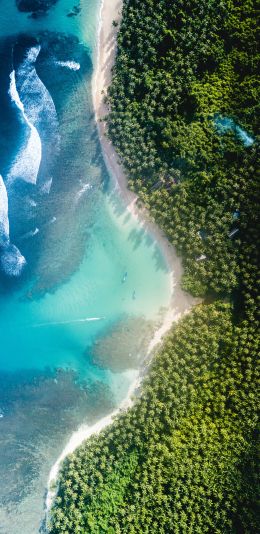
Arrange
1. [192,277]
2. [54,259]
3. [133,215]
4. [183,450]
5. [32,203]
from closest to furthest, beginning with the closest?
[183,450] < [192,277] < [133,215] < [54,259] < [32,203]

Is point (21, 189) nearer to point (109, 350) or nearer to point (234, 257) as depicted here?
point (109, 350)

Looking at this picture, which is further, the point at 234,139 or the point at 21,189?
the point at 21,189

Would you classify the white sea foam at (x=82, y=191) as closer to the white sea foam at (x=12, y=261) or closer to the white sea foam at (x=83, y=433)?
the white sea foam at (x=12, y=261)

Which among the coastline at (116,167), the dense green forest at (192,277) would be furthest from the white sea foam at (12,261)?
the dense green forest at (192,277)

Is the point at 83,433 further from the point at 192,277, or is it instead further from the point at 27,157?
the point at 27,157

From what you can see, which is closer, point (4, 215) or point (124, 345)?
point (124, 345)

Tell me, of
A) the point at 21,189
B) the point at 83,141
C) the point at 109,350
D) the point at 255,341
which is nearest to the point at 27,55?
the point at 83,141

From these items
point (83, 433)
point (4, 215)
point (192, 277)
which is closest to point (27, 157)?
point (4, 215)

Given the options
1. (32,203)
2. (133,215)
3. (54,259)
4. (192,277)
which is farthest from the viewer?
(32,203)
